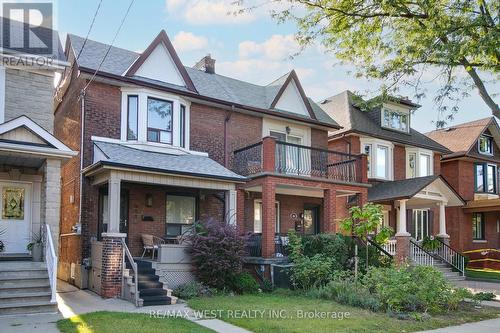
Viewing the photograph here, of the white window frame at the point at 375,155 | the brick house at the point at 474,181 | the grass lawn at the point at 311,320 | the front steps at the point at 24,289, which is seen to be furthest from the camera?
the brick house at the point at 474,181

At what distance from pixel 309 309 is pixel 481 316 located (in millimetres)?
4228

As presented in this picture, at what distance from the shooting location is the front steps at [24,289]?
10.4 meters

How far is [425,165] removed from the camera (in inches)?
1033

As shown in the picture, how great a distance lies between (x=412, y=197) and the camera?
20391 mm

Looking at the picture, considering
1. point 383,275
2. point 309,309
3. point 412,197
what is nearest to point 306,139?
point 412,197

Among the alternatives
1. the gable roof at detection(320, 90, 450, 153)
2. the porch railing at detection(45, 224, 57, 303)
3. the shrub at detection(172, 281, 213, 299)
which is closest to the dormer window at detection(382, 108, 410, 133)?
the gable roof at detection(320, 90, 450, 153)

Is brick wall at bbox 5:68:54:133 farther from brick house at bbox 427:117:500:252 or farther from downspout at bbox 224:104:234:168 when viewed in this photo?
brick house at bbox 427:117:500:252

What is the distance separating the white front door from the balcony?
766 cm

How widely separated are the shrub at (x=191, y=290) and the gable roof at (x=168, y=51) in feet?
24.5

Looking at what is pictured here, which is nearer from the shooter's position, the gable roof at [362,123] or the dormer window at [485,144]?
the gable roof at [362,123]

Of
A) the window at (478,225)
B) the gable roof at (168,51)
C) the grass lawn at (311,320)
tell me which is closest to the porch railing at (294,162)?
the gable roof at (168,51)

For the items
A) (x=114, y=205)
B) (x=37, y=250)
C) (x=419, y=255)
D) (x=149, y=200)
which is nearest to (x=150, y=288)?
(x=114, y=205)

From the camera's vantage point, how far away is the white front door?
1336 centimetres

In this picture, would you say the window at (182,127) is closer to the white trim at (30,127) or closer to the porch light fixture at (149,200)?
the porch light fixture at (149,200)
